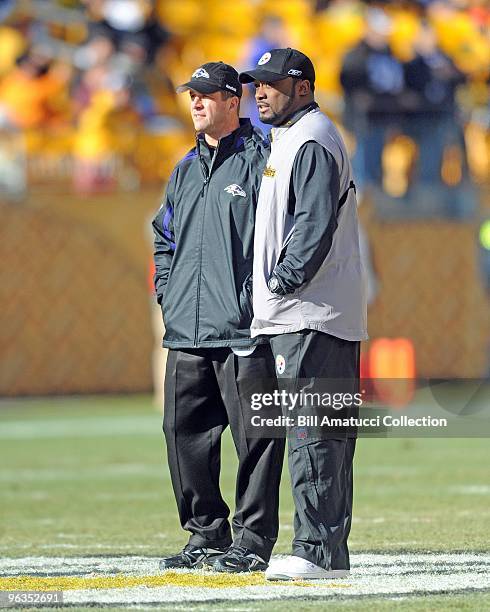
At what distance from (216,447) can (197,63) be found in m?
22.0

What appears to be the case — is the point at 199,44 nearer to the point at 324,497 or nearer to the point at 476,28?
the point at 476,28

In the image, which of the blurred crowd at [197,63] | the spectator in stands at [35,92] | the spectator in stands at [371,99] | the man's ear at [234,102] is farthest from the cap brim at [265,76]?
the spectator in stands at [35,92]

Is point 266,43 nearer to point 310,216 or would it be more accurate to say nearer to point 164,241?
point 164,241

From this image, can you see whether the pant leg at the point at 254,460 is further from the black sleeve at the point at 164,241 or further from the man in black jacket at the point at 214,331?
the black sleeve at the point at 164,241

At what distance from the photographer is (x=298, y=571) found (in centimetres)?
672

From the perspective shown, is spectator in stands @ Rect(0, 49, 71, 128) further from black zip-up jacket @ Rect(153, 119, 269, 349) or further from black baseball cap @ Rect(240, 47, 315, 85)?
black baseball cap @ Rect(240, 47, 315, 85)

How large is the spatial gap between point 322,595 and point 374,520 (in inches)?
137

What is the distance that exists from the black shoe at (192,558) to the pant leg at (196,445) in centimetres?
3

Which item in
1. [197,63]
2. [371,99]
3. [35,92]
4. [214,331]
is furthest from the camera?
[197,63]

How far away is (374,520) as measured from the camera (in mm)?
9859

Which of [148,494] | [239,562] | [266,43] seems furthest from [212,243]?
[266,43]

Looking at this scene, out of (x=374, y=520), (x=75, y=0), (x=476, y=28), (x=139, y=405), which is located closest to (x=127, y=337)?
(x=139, y=405)

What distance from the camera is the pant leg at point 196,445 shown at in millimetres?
7473

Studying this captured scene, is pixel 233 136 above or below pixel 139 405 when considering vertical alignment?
above
